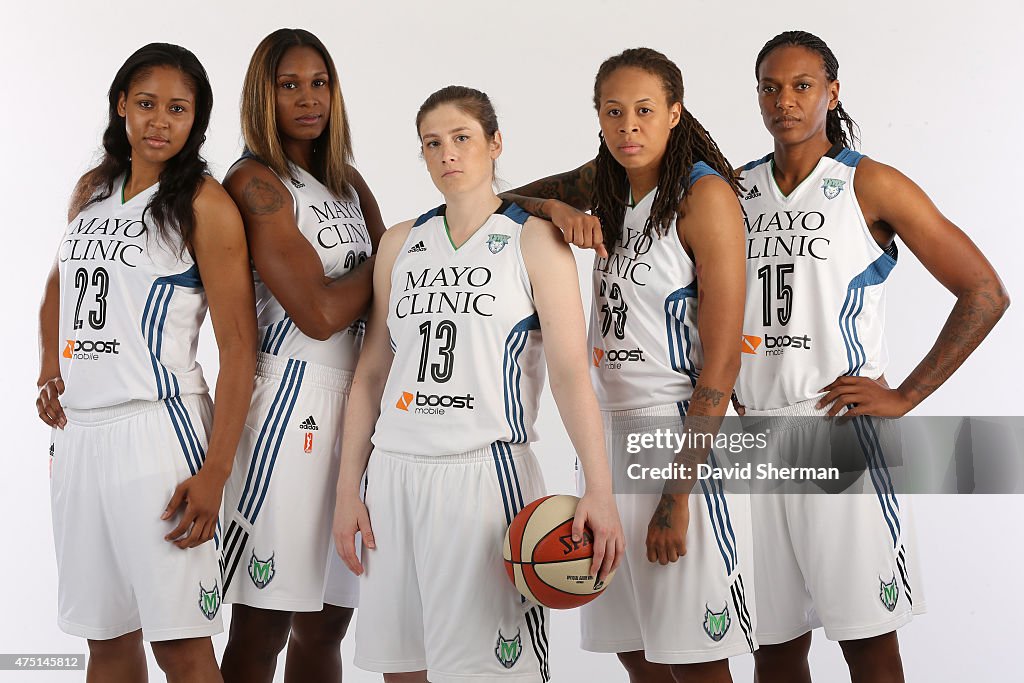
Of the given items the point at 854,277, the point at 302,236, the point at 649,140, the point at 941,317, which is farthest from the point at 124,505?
the point at 941,317

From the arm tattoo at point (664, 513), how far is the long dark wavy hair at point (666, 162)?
773mm

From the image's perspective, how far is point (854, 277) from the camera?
3.31 metres

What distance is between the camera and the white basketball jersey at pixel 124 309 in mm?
3170

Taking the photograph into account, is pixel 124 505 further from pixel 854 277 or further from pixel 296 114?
pixel 854 277

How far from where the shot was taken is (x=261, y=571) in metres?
3.37

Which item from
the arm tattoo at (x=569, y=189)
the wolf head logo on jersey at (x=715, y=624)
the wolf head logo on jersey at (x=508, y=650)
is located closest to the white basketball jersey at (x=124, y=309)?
the arm tattoo at (x=569, y=189)

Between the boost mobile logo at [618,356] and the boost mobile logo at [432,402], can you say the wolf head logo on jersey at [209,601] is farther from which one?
the boost mobile logo at [618,356]

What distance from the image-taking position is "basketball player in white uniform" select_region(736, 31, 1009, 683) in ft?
10.7

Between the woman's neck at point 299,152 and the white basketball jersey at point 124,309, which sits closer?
the white basketball jersey at point 124,309

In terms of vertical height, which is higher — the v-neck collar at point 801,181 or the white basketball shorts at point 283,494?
the v-neck collar at point 801,181

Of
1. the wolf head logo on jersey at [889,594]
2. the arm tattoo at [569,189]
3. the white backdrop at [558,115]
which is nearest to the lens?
the wolf head logo on jersey at [889,594]

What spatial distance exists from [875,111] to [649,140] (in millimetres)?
3158

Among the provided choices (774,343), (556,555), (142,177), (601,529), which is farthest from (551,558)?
(142,177)

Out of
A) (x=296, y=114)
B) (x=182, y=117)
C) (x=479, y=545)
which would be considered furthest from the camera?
(x=296, y=114)
